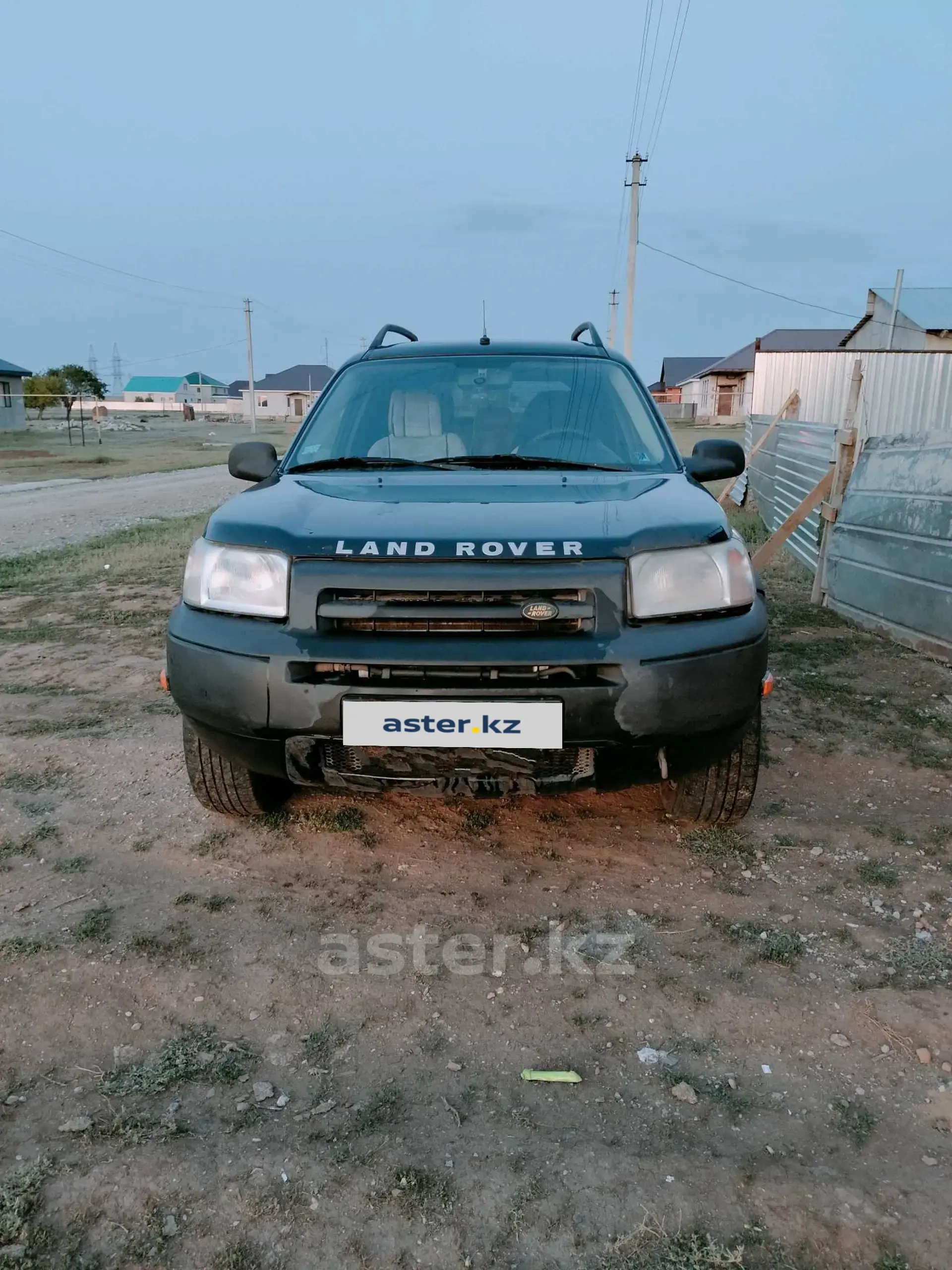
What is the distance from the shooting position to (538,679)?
94.3 inches

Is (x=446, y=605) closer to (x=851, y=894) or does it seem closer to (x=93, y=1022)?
(x=93, y=1022)

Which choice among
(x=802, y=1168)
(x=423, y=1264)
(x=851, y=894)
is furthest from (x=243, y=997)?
(x=851, y=894)

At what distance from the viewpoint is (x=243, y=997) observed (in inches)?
89.6

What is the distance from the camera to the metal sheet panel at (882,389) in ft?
32.2

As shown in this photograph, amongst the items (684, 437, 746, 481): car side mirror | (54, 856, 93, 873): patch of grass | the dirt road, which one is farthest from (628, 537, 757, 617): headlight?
the dirt road

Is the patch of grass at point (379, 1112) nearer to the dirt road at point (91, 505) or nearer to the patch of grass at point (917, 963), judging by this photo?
the patch of grass at point (917, 963)

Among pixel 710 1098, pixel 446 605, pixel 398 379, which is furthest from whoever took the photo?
pixel 398 379

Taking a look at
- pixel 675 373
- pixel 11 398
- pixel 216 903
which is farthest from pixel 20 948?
pixel 675 373

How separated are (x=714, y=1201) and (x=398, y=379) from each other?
312 centimetres

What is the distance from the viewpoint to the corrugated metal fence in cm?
775

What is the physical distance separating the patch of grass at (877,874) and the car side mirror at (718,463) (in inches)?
58.9

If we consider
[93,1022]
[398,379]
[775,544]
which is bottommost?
[93,1022]

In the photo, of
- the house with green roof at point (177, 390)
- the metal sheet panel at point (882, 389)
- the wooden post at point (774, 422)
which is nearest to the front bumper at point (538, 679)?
the metal sheet panel at point (882, 389)

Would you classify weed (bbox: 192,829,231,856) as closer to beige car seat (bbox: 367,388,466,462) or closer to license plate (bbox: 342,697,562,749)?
license plate (bbox: 342,697,562,749)
